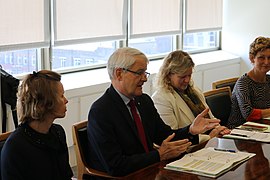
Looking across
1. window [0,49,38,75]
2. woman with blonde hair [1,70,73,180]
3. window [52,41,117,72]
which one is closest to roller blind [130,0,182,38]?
window [52,41,117,72]

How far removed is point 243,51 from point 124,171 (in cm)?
498

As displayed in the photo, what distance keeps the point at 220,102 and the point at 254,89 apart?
11.5 inches

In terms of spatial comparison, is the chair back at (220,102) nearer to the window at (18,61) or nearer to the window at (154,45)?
the window at (18,61)

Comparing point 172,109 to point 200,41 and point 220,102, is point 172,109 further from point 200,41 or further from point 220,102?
point 200,41

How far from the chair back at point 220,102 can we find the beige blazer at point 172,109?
520 mm

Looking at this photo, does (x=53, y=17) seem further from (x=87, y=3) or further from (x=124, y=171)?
(x=124, y=171)

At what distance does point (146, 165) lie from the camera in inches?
110

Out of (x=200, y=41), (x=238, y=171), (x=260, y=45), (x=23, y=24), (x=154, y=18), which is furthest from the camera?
(x=200, y=41)

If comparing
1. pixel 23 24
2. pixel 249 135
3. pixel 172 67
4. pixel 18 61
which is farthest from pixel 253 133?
pixel 18 61

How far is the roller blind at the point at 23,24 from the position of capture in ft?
14.6

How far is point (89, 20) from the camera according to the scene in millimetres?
5355

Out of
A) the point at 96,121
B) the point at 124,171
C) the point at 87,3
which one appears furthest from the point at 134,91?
the point at 87,3

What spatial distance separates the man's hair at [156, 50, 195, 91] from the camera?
3.54 m

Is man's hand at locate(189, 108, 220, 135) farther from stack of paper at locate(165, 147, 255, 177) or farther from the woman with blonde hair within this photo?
the woman with blonde hair
